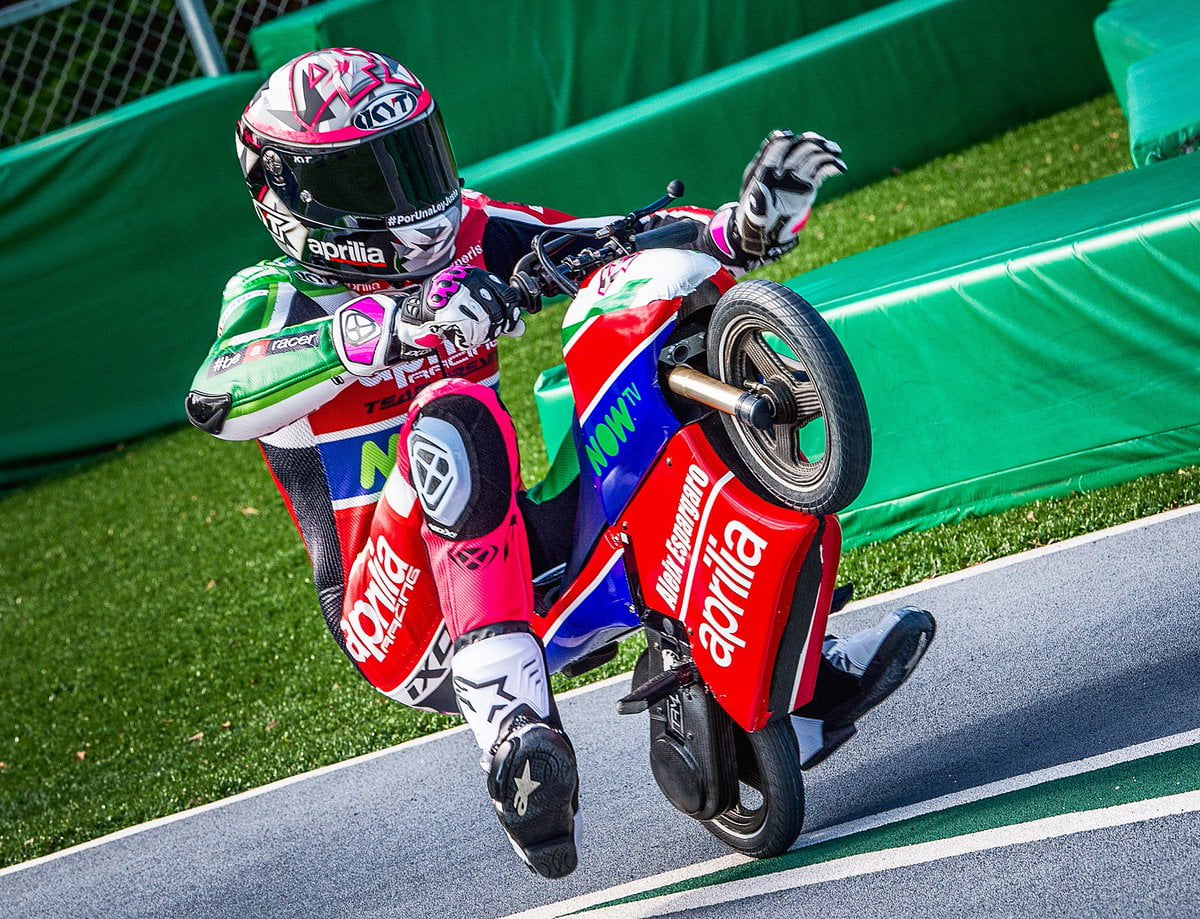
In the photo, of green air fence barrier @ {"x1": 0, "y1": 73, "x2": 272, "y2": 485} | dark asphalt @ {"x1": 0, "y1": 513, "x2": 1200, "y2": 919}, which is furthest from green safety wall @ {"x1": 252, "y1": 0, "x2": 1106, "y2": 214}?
dark asphalt @ {"x1": 0, "y1": 513, "x2": 1200, "y2": 919}

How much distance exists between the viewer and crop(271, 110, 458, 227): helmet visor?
3027mm

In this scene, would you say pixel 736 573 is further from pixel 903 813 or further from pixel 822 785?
pixel 822 785

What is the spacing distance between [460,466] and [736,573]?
64 cm

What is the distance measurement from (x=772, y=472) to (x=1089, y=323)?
2.07 metres

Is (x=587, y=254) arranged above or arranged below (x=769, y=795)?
above

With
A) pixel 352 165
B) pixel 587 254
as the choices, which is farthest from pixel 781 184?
pixel 352 165

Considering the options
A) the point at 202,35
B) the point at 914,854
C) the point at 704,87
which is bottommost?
the point at 704,87

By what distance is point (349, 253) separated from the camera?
315 centimetres

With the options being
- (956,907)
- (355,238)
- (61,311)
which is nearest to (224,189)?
(61,311)

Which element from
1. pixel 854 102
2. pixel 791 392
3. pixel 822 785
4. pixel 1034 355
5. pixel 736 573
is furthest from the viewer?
pixel 854 102

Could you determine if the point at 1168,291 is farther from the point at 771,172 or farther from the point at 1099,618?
the point at 771,172

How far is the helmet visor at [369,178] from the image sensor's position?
119 inches

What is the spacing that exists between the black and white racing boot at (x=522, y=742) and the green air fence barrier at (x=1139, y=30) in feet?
17.2

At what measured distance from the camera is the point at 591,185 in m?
9.06
